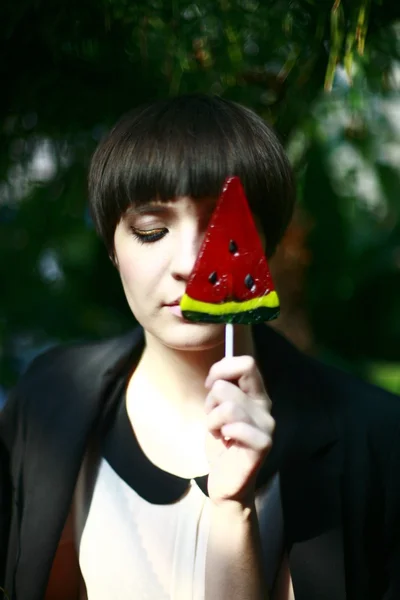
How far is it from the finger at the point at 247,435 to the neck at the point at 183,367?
27 cm

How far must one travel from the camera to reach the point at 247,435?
47.6 inches

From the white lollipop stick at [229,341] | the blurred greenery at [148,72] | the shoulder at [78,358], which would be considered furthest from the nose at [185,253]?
the blurred greenery at [148,72]

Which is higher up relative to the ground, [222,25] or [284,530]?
[222,25]

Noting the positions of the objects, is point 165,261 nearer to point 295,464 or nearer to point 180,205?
point 180,205

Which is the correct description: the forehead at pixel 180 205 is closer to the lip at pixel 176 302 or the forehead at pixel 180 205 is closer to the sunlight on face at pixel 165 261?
the sunlight on face at pixel 165 261

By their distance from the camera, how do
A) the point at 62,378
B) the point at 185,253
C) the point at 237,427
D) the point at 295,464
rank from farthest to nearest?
1. the point at 62,378
2. the point at 295,464
3. the point at 185,253
4. the point at 237,427

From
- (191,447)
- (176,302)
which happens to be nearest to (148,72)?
(176,302)

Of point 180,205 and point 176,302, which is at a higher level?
point 180,205

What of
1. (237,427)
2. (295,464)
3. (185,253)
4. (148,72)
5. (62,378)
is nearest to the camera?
(237,427)

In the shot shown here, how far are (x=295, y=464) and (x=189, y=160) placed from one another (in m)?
0.52

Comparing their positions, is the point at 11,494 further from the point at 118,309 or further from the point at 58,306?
the point at 118,309

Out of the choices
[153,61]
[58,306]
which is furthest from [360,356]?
[153,61]

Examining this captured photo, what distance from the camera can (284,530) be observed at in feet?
4.65

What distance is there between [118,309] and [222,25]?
240 cm
